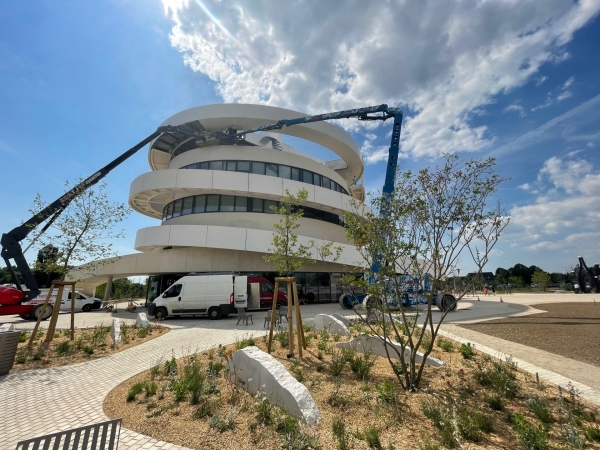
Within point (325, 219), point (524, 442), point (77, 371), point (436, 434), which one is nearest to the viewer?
point (524, 442)

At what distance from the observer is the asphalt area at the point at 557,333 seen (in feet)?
27.4

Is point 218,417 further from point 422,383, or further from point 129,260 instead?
point 129,260

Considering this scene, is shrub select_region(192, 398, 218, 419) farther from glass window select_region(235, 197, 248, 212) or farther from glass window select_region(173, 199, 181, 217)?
glass window select_region(173, 199, 181, 217)

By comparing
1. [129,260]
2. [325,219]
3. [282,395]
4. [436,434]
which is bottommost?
[436,434]

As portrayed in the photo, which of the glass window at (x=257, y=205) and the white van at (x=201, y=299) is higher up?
the glass window at (x=257, y=205)

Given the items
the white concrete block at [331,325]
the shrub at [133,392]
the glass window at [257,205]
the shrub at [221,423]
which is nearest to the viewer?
the shrub at [221,423]

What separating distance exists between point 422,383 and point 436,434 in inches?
84.0

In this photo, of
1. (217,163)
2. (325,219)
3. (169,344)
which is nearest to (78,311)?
(217,163)

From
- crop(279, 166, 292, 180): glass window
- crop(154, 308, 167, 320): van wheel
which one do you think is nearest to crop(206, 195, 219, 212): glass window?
crop(279, 166, 292, 180): glass window

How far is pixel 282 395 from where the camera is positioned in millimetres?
4660

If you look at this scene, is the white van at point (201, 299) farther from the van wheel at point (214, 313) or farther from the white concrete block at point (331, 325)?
the white concrete block at point (331, 325)

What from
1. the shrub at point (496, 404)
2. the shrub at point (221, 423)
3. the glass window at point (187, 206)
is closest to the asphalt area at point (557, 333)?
the shrub at point (496, 404)

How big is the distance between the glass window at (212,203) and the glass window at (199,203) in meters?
0.39

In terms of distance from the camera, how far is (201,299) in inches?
674
